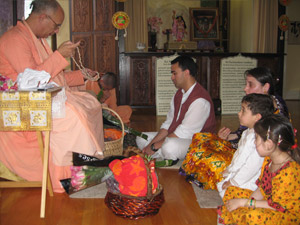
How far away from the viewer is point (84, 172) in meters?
2.21

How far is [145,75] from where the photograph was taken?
19.8 ft

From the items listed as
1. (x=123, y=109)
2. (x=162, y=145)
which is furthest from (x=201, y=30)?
(x=162, y=145)

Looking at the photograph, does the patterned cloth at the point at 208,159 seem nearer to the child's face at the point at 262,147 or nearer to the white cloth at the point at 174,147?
the white cloth at the point at 174,147

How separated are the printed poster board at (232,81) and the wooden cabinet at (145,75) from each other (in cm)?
10

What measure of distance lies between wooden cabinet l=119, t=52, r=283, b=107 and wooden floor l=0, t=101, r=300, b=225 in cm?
372

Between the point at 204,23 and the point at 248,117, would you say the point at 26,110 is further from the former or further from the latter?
the point at 204,23

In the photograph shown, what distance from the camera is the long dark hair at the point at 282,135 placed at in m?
1.48

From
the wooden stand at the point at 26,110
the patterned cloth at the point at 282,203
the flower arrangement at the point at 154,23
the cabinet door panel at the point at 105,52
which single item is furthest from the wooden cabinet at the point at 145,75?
the patterned cloth at the point at 282,203

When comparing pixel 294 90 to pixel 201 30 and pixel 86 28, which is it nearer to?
pixel 201 30

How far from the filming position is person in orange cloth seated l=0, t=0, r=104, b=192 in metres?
2.15

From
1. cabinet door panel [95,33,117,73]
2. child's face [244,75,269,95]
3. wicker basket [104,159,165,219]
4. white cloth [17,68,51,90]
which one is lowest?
wicker basket [104,159,165,219]

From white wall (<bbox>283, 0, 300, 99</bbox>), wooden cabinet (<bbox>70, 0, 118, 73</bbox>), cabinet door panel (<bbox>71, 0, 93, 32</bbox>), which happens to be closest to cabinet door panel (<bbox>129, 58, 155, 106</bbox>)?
wooden cabinet (<bbox>70, 0, 118, 73</bbox>)

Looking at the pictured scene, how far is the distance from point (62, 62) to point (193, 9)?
8257mm

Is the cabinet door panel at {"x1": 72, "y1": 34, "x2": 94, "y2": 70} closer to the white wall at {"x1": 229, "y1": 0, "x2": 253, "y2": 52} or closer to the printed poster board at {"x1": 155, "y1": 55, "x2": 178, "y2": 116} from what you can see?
the printed poster board at {"x1": 155, "y1": 55, "x2": 178, "y2": 116}
